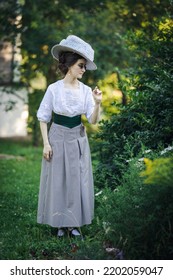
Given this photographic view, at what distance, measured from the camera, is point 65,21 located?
1388 centimetres

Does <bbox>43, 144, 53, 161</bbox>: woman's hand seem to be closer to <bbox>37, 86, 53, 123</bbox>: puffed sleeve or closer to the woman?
the woman

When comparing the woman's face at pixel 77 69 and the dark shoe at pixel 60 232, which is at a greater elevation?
the woman's face at pixel 77 69

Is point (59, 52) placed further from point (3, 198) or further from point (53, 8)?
point (53, 8)

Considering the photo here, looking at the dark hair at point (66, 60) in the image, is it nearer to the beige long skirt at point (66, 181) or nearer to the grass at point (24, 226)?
the beige long skirt at point (66, 181)

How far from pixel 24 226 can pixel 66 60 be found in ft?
6.24

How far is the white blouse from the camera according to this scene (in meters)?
5.63

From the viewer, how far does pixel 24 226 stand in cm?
621

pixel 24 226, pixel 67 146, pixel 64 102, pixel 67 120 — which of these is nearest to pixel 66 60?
pixel 64 102

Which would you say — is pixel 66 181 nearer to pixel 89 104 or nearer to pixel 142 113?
pixel 89 104

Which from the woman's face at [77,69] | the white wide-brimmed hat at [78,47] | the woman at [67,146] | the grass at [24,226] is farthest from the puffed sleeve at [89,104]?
the grass at [24,226]

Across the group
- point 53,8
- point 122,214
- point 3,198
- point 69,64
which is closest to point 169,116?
point 69,64

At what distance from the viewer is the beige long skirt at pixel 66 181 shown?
5.69 m

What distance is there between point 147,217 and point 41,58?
32.3 feet

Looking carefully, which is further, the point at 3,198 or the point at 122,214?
the point at 3,198
